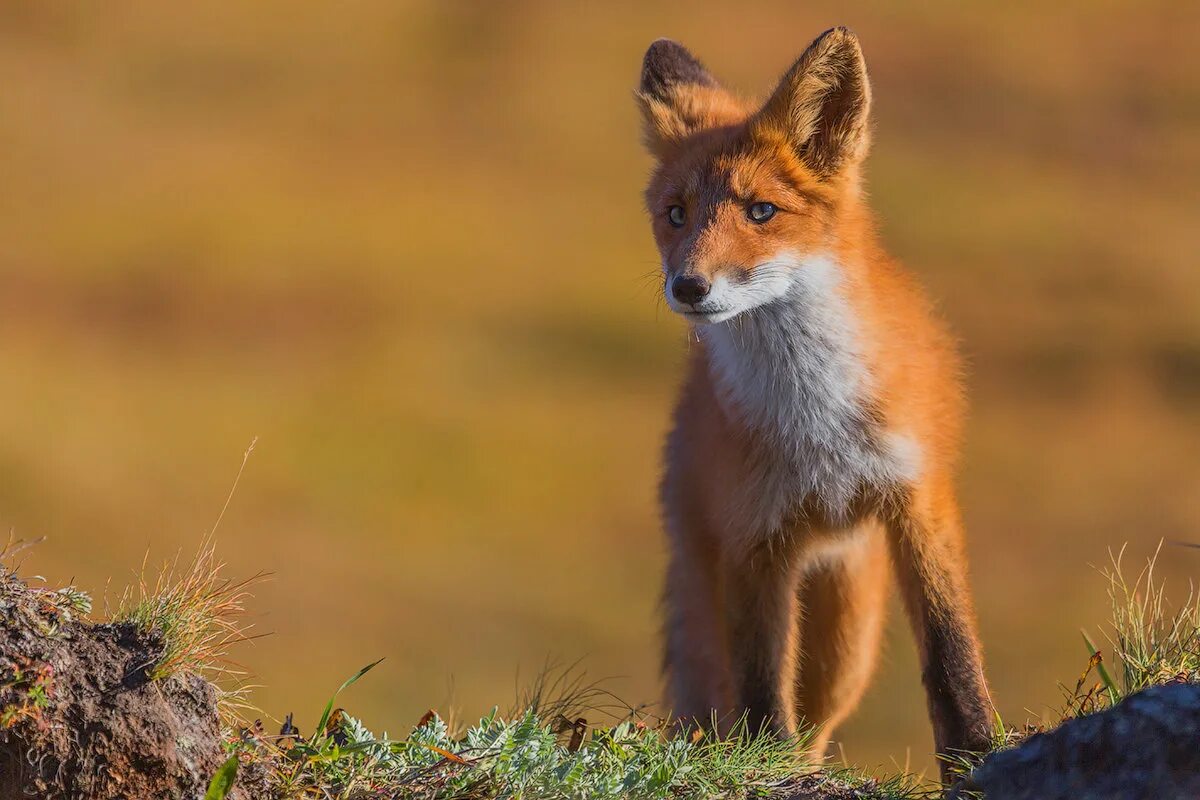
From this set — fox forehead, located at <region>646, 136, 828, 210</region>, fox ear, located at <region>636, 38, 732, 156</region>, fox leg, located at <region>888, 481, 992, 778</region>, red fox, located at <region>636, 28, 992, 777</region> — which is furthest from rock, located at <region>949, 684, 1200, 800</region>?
fox ear, located at <region>636, 38, 732, 156</region>

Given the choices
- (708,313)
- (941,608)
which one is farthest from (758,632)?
(708,313)

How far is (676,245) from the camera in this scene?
17.7 feet

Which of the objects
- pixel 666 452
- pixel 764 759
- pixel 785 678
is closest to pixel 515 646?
pixel 666 452

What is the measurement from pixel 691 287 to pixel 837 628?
2.17 meters

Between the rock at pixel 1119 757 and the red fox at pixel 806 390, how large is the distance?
1455 mm

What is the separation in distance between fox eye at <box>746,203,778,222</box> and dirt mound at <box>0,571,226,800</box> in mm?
2949

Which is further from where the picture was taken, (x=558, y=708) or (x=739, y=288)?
(x=739, y=288)

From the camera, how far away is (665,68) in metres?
6.40

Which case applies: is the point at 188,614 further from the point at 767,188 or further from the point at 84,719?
the point at 767,188

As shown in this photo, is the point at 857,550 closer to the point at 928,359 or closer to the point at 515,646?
the point at 928,359

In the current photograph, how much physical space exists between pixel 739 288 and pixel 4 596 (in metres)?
2.83

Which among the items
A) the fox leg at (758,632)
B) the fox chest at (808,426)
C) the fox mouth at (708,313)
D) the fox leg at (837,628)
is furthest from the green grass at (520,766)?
the fox leg at (837,628)

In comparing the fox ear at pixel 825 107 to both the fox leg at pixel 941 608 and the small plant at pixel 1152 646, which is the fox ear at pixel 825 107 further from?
the small plant at pixel 1152 646

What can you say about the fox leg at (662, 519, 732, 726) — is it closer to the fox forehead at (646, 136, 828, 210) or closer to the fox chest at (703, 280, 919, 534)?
the fox chest at (703, 280, 919, 534)
